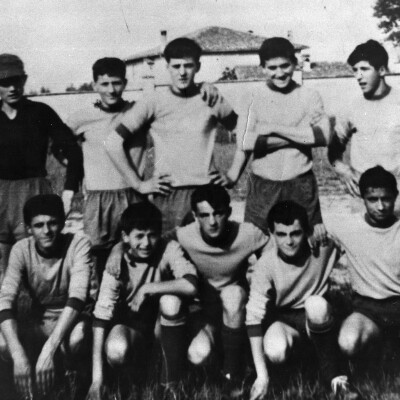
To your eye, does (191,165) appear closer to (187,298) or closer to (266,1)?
(187,298)

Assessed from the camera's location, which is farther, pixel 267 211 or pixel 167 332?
pixel 267 211

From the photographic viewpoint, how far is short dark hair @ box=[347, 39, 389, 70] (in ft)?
10.3

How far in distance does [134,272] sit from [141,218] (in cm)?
28

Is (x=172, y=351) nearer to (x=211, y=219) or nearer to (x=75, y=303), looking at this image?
(x=75, y=303)

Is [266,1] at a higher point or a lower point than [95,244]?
higher

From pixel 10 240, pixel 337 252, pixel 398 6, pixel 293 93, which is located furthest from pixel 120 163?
pixel 398 6

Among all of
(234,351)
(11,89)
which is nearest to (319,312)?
(234,351)

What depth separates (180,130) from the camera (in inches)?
123

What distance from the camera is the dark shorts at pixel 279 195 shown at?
311cm

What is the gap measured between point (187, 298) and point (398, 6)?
2.56 meters

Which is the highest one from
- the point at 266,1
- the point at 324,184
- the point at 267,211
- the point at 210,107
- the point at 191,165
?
the point at 266,1

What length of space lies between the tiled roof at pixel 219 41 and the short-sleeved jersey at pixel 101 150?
2.19 feet

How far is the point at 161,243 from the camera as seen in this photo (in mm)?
2955

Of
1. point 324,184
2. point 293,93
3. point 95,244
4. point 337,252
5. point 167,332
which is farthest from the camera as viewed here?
point 324,184
